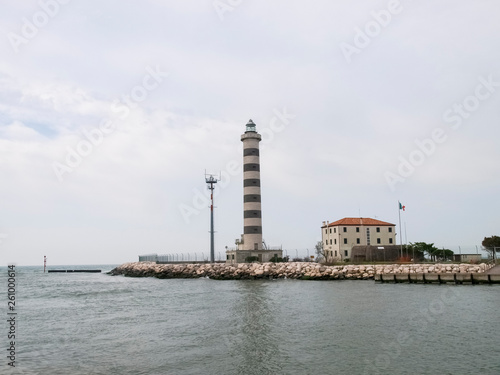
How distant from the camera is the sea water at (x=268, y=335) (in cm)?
1625

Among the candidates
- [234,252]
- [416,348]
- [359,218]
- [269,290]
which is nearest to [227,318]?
[416,348]

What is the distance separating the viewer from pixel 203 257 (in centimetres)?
7919

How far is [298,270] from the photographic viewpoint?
57.1 m

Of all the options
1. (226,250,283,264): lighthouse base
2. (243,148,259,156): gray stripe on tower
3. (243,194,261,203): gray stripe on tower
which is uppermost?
(243,148,259,156): gray stripe on tower

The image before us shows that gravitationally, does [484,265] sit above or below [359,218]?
below

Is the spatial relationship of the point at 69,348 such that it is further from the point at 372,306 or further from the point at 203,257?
the point at 203,257

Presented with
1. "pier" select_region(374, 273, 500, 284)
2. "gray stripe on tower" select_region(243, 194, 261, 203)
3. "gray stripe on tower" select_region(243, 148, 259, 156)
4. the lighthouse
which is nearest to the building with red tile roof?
the lighthouse

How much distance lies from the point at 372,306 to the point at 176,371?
17.0 meters

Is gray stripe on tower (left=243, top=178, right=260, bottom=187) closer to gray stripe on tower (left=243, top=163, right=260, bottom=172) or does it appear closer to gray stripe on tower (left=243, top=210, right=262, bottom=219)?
gray stripe on tower (left=243, top=163, right=260, bottom=172)

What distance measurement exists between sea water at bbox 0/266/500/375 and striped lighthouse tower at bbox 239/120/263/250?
27.8 meters

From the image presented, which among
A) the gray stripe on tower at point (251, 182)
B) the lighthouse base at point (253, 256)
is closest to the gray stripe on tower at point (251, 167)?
the gray stripe on tower at point (251, 182)

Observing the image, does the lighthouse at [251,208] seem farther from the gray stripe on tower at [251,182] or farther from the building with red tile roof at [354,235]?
the building with red tile roof at [354,235]

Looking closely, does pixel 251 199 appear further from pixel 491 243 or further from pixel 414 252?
pixel 491 243

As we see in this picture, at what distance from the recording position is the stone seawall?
48062 mm
